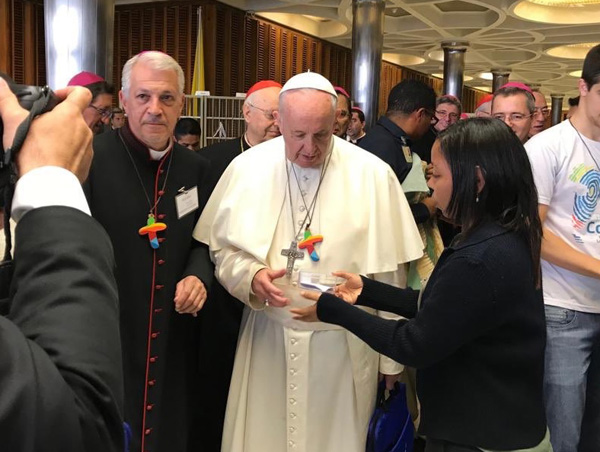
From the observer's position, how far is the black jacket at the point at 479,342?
146cm

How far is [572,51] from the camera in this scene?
14.5 meters

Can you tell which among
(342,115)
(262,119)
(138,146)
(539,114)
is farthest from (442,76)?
(138,146)

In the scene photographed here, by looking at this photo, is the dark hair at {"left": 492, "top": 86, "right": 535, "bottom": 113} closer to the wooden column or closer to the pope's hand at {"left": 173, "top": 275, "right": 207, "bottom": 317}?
the pope's hand at {"left": 173, "top": 275, "right": 207, "bottom": 317}

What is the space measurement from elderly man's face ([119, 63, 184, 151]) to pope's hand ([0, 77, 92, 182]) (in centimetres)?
131

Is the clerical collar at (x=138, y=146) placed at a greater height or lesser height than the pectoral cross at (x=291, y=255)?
greater

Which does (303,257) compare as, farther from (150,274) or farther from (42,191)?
(42,191)

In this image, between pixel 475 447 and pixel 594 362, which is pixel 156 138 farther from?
pixel 594 362

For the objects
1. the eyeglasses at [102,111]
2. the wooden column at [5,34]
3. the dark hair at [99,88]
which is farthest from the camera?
the wooden column at [5,34]

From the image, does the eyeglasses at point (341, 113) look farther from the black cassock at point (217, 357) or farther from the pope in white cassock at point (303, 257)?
the pope in white cassock at point (303, 257)

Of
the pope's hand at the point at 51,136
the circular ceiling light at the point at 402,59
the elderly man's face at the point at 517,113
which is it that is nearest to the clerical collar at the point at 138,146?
the pope's hand at the point at 51,136

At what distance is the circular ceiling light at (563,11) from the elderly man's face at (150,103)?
9.82m

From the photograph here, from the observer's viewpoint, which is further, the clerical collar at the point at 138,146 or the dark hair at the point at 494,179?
the clerical collar at the point at 138,146

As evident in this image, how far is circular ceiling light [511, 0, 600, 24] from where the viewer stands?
10.6 metres

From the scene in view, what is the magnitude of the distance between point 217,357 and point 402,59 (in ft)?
48.6
